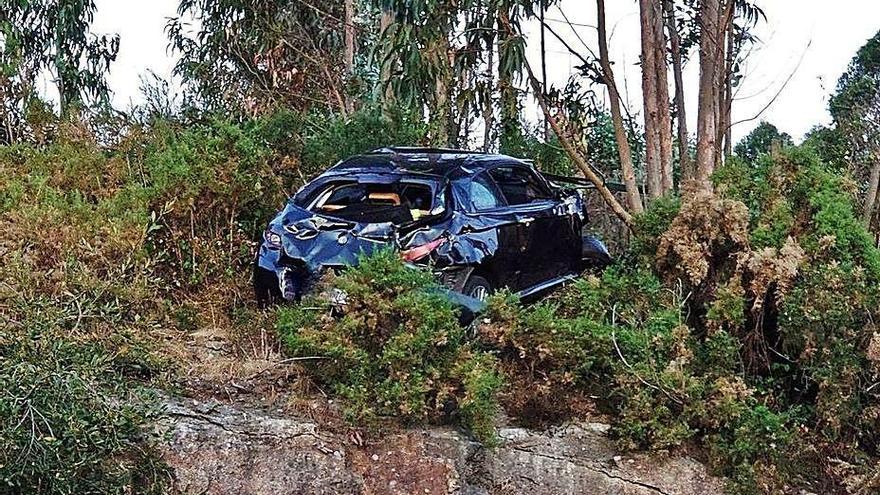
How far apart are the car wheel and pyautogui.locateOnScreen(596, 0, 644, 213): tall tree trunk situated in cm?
256

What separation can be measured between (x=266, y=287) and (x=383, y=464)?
6.17 ft

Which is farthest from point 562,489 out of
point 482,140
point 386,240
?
point 482,140

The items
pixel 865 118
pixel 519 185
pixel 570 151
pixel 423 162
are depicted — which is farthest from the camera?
pixel 865 118

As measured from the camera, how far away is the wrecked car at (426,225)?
6.16 meters

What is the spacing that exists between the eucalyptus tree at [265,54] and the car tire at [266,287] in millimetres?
8616

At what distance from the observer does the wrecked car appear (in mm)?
6160

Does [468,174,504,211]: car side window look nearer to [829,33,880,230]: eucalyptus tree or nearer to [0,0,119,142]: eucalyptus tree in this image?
[829,33,880,230]: eucalyptus tree

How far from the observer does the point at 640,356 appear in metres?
5.40

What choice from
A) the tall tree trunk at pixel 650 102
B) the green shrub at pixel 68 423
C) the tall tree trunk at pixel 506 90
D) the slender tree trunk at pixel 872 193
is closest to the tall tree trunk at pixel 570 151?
the tall tree trunk at pixel 506 90

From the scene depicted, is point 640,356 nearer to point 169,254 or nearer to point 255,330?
point 255,330

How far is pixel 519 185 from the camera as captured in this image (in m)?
7.28

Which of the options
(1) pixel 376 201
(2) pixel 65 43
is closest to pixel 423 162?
(1) pixel 376 201

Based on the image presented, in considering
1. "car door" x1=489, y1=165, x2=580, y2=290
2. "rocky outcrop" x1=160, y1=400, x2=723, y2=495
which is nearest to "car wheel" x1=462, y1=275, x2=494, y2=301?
"car door" x1=489, y1=165, x2=580, y2=290

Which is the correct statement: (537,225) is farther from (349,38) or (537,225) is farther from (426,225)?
(349,38)
